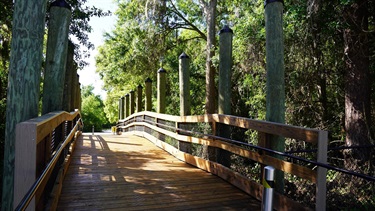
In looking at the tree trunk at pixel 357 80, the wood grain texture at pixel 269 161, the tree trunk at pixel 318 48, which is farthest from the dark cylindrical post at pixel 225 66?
the tree trunk at pixel 357 80

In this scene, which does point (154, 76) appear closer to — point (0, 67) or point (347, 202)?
point (0, 67)

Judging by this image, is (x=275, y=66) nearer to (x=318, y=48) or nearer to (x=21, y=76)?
(x=21, y=76)

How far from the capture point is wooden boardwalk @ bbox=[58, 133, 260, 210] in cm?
320

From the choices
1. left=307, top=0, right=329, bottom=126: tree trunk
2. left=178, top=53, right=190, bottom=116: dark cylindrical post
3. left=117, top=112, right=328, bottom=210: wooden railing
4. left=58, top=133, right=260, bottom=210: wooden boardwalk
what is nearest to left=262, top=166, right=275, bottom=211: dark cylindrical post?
left=117, top=112, right=328, bottom=210: wooden railing

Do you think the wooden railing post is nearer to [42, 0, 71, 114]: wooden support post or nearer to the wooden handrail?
the wooden handrail

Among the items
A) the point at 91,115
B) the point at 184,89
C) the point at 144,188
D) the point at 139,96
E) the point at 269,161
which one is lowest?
the point at 144,188

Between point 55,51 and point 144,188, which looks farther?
point 144,188

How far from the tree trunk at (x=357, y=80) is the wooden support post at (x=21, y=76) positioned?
223 inches

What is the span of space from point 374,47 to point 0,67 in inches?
520

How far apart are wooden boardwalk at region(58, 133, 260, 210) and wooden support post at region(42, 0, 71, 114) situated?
3.60 feet

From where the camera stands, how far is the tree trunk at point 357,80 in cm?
603

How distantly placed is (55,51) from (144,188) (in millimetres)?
1974

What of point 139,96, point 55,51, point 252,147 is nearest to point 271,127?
point 252,147

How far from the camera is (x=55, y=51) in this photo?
3.62 meters
